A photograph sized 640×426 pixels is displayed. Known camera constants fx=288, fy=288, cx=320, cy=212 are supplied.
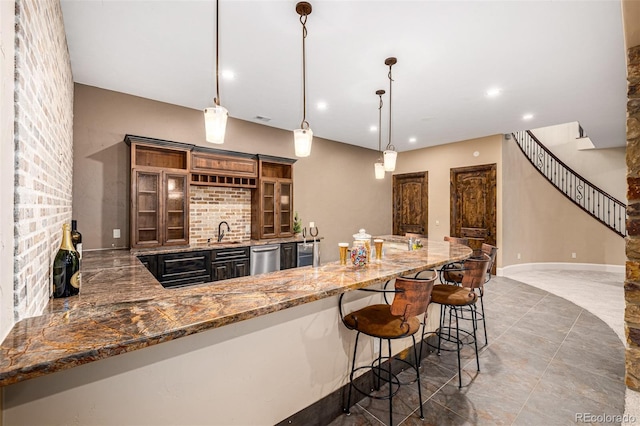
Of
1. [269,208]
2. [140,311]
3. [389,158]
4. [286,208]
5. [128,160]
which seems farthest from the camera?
[286,208]

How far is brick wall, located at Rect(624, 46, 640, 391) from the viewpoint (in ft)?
5.76

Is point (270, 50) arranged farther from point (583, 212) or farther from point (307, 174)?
point (583, 212)

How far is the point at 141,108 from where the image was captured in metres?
4.15

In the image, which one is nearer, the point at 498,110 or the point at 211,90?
the point at 211,90

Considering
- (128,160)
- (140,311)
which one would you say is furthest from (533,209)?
(128,160)

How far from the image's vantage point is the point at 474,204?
6469mm

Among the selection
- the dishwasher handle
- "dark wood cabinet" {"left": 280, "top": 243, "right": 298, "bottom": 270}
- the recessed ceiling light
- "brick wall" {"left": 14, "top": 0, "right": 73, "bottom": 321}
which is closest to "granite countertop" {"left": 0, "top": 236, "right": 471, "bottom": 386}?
"brick wall" {"left": 14, "top": 0, "right": 73, "bottom": 321}

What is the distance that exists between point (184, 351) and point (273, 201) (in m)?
3.94

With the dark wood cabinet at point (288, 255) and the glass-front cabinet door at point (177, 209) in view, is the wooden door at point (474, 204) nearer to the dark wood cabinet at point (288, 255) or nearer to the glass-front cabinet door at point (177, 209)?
the dark wood cabinet at point (288, 255)

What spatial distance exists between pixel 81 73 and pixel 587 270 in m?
10.3

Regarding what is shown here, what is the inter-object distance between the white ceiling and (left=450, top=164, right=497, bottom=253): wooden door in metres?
1.77

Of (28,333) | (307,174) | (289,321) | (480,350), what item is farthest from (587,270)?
(28,333)

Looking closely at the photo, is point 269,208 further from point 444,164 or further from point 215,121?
point 444,164

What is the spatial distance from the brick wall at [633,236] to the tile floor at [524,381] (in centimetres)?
66
